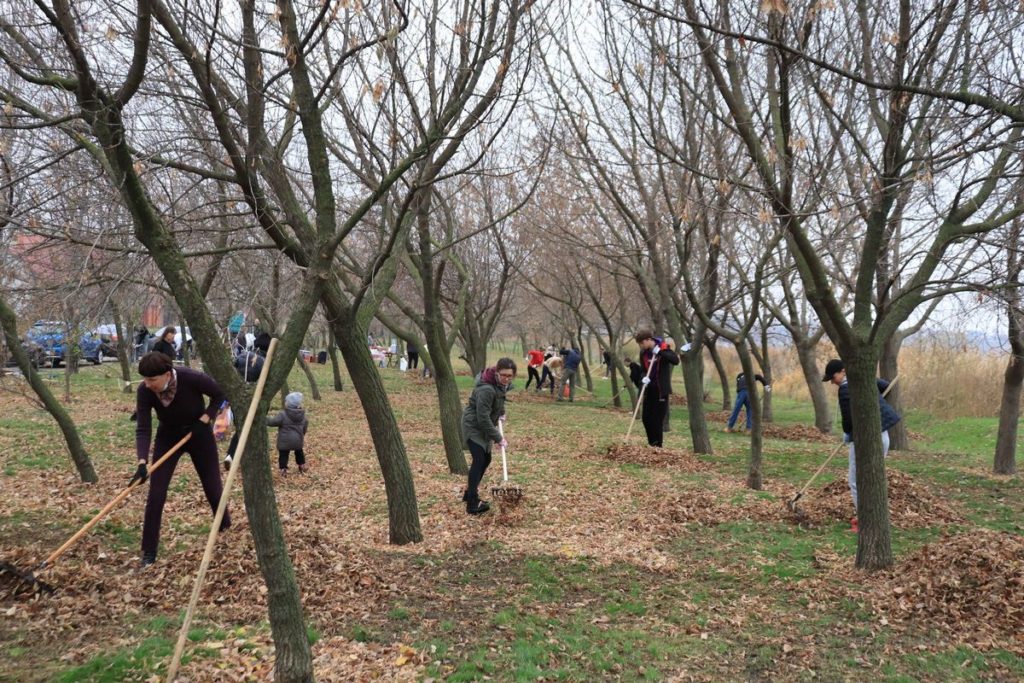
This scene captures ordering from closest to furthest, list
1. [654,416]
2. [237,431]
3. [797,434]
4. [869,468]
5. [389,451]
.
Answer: [237,431]
[869,468]
[389,451]
[654,416]
[797,434]

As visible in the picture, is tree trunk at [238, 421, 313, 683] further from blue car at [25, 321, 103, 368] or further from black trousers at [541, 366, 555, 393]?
black trousers at [541, 366, 555, 393]

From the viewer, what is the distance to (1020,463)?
11352mm

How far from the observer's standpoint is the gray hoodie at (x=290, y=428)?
8.87m

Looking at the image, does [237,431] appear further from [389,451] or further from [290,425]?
[290,425]

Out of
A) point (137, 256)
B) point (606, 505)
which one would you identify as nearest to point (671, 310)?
point (606, 505)

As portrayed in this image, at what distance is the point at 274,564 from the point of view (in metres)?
3.45

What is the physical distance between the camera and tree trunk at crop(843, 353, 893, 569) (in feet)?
18.1

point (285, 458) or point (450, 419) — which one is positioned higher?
point (450, 419)

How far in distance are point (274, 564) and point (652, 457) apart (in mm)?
8056

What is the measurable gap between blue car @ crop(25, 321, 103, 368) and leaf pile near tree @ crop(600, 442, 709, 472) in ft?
23.7

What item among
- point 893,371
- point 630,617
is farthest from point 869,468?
point 893,371

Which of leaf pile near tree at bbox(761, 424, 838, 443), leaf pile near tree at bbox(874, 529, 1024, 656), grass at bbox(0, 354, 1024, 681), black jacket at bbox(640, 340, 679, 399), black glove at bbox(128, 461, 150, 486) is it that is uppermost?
black jacket at bbox(640, 340, 679, 399)

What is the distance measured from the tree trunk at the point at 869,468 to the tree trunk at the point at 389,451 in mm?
3725

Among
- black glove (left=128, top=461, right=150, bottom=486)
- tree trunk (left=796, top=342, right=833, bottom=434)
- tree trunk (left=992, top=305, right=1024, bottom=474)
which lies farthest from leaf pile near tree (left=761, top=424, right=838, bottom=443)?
black glove (left=128, top=461, right=150, bottom=486)
